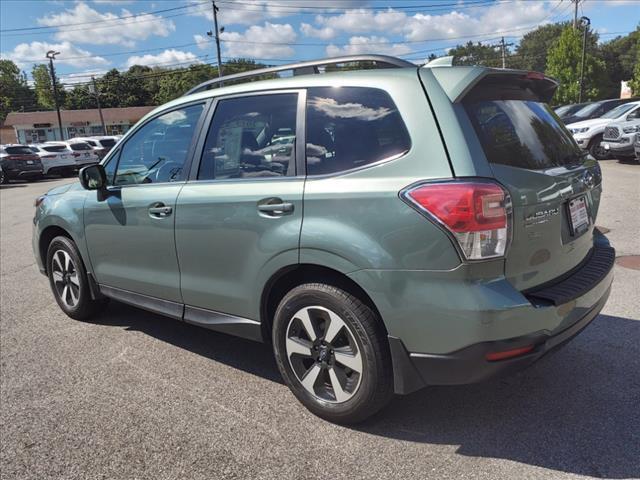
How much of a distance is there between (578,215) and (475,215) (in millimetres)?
961

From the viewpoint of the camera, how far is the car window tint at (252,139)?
122 inches

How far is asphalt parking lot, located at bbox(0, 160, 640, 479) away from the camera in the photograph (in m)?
2.62

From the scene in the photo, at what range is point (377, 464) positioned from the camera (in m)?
2.62

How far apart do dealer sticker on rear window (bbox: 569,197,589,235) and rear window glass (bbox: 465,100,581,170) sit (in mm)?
229

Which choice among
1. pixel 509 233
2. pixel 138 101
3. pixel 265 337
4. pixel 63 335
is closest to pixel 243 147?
pixel 265 337

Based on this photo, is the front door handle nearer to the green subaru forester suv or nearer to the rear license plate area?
the green subaru forester suv

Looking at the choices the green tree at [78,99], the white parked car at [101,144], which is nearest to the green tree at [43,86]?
the green tree at [78,99]

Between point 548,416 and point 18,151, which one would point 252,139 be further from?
point 18,151

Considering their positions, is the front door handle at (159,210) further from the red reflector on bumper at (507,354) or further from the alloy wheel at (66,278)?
the red reflector on bumper at (507,354)

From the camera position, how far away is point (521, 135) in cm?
281

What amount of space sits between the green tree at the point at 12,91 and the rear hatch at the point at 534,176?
115 metres

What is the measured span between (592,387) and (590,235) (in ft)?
3.03

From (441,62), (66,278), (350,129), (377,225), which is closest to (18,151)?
(66,278)

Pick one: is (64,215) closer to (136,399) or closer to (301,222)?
(136,399)
